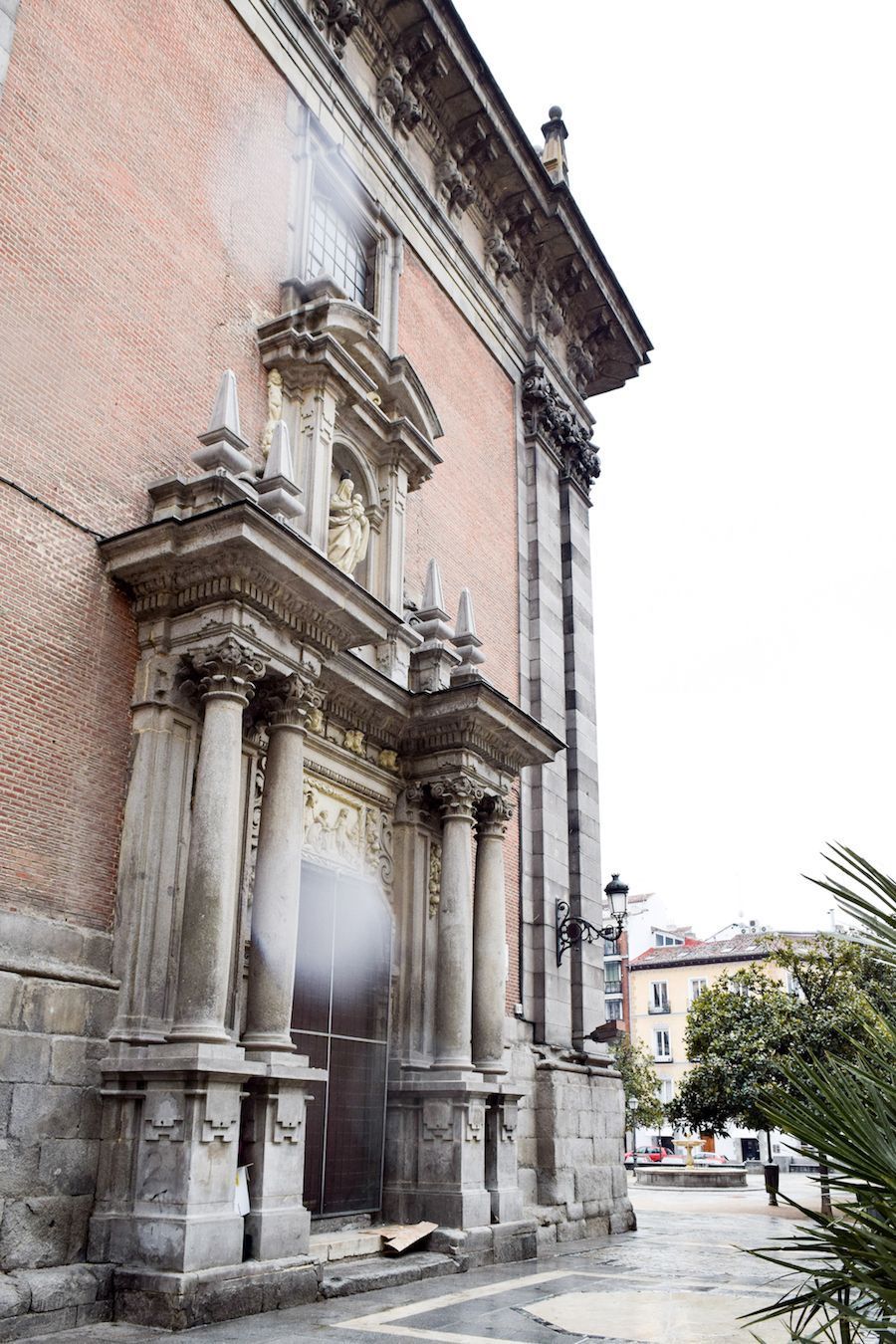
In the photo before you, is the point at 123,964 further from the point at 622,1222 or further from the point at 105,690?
the point at 622,1222

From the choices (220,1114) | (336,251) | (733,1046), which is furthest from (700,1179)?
(220,1114)

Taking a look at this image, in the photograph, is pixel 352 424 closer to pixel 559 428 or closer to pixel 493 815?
pixel 493 815

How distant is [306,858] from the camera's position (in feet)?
38.7

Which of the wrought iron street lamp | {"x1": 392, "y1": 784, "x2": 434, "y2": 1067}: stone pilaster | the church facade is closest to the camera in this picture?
the church facade

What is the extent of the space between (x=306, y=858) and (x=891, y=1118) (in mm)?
8758

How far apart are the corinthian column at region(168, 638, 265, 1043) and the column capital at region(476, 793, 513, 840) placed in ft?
14.5

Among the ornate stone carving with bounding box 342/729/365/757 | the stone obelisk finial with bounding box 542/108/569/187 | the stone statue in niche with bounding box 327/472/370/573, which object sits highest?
the stone obelisk finial with bounding box 542/108/569/187

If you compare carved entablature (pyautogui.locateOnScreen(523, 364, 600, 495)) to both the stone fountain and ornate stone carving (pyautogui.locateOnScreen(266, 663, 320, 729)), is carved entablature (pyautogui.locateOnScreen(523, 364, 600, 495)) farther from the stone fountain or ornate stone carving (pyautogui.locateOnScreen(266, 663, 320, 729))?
the stone fountain

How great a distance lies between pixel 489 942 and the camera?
13297mm

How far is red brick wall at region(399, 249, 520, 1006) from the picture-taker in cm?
1602

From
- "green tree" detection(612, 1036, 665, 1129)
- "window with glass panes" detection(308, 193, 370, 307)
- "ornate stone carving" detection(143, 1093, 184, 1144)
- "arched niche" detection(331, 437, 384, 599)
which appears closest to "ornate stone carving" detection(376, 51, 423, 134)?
"window with glass panes" detection(308, 193, 370, 307)

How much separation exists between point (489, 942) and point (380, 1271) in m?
3.99

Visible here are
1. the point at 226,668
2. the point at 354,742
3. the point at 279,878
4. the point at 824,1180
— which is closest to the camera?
the point at 824,1180

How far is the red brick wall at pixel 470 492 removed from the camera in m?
16.0
